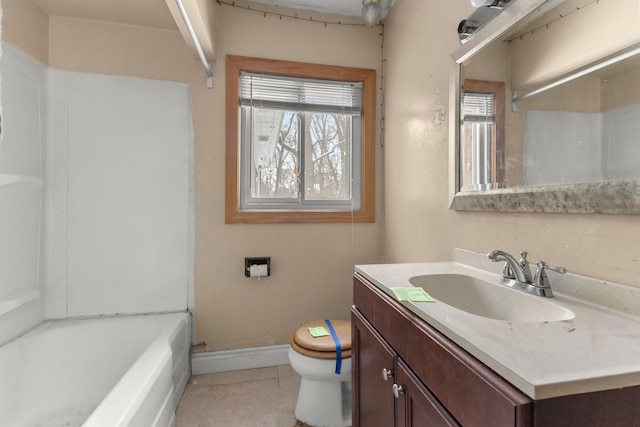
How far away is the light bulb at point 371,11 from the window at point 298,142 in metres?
0.32

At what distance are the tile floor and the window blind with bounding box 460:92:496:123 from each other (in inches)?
67.7

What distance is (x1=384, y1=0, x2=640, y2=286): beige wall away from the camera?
0.79m

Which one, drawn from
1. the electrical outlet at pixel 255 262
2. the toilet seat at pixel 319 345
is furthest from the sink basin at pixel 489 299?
the electrical outlet at pixel 255 262

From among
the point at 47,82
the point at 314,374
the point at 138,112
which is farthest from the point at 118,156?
the point at 314,374

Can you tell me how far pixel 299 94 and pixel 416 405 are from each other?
1930mm

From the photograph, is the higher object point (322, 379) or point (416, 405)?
point (416, 405)

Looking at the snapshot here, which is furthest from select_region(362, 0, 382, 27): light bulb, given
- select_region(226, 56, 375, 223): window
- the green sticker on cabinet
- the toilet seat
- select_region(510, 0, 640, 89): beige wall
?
the toilet seat

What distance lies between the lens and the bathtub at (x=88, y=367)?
128cm

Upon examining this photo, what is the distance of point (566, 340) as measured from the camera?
1.89 feet

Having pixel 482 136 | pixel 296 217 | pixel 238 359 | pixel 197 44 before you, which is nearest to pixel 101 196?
pixel 197 44

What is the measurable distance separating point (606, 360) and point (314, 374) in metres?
1.19

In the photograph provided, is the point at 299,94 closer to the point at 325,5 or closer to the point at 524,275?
the point at 325,5

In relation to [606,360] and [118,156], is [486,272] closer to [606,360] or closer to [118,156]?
[606,360]

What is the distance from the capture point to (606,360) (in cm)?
50
